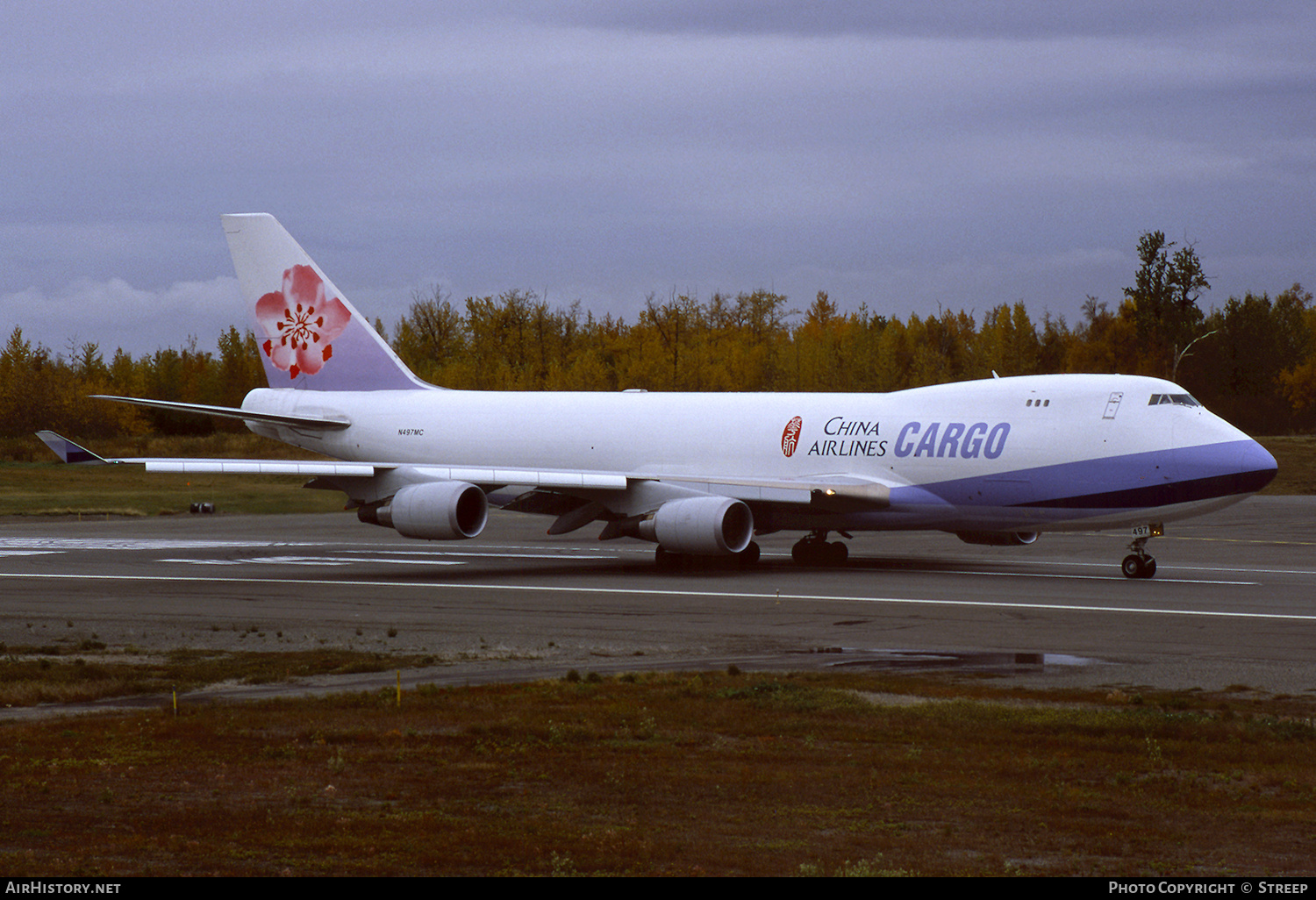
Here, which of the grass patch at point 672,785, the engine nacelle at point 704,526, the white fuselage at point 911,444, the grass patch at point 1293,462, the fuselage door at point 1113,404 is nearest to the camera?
the grass patch at point 672,785

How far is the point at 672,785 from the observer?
10.6 meters

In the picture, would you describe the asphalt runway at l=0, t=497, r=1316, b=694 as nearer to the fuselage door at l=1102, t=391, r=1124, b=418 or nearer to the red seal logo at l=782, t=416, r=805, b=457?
the red seal logo at l=782, t=416, r=805, b=457

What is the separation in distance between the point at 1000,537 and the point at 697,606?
32.8ft

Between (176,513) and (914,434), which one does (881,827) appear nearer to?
(914,434)

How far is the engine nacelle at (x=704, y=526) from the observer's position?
2886cm

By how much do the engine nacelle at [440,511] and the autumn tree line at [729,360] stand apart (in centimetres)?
4824

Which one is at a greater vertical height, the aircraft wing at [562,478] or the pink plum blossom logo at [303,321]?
the pink plum blossom logo at [303,321]

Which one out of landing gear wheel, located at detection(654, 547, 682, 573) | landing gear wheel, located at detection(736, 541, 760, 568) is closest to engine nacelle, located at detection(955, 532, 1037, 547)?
landing gear wheel, located at detection(736, 541, 760, 568)

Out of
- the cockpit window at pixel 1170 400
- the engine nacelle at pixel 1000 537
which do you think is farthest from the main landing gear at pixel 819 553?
the cockpit window at pixel 1170 400

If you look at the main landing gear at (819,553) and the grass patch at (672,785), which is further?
the main landing gear at (819,553)

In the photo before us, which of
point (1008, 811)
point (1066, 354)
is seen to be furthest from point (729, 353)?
point (1008, 811)

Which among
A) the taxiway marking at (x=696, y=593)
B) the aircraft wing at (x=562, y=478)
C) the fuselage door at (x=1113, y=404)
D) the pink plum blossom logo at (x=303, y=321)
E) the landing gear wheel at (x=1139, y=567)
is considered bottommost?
the taxiway marking at (x=696, y=593)

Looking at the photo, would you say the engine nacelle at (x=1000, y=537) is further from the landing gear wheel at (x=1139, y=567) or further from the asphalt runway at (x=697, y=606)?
the landing gear wheel at (x=1139, y=567)

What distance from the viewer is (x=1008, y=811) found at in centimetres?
975
